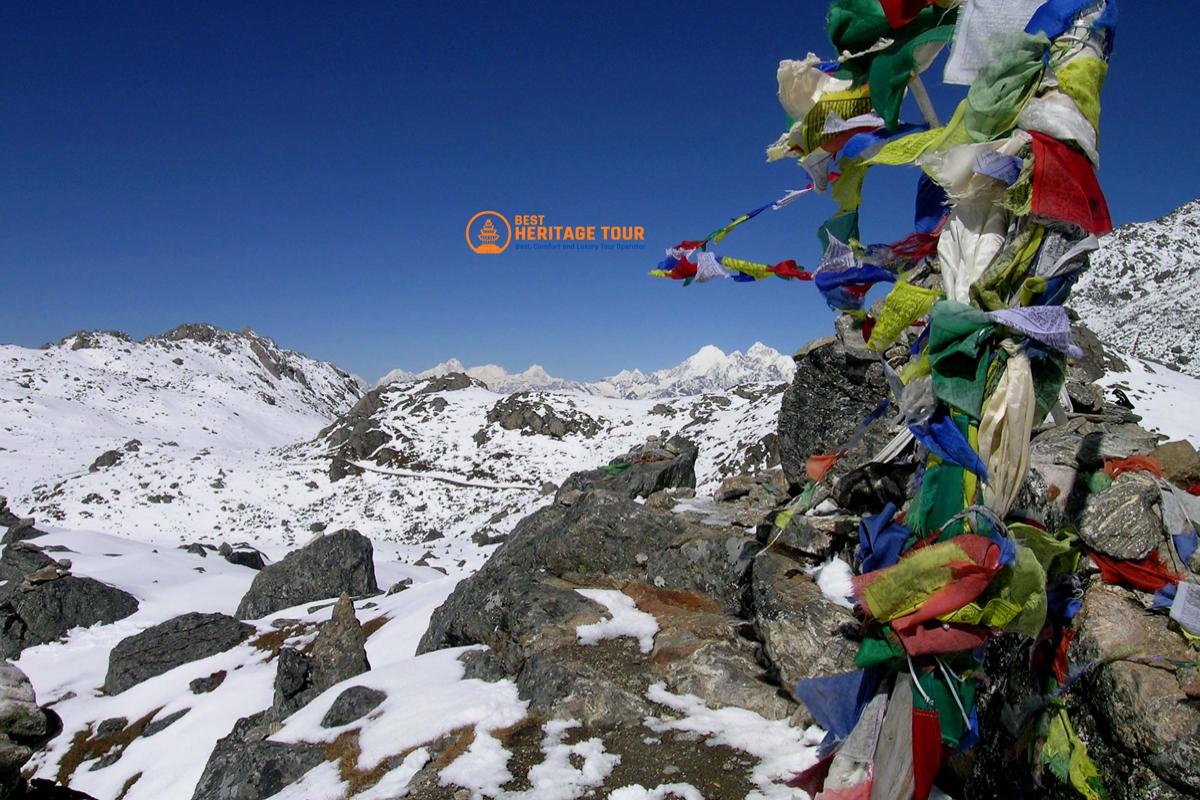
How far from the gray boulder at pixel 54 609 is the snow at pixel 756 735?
25032mm

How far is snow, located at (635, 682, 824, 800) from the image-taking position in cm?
761

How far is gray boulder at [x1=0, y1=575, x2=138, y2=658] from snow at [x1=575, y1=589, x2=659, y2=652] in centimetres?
2250

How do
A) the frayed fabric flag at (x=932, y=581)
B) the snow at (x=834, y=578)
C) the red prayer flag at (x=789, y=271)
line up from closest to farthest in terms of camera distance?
the frayed fabric flag at (x=932, y=581) → the red prayer flag at (x=789, y=271) → the snow at (x=834, y=578)

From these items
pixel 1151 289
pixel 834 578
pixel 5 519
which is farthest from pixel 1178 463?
pixel 1151 289

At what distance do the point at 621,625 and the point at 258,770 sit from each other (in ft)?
19.9

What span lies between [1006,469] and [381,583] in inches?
1178

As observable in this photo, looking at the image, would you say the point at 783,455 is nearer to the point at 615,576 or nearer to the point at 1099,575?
the point at 615,576

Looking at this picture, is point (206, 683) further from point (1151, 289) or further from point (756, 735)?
point (1151, 289)

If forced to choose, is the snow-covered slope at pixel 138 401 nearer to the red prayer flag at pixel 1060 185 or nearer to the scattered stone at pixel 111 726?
the scattered stone at pixel 111 726

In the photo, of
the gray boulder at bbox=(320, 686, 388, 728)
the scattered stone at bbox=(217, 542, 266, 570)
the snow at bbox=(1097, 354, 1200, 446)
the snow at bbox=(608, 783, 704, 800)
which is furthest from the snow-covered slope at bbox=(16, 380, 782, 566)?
the snow at bbox=(608, 783, 704, 800)

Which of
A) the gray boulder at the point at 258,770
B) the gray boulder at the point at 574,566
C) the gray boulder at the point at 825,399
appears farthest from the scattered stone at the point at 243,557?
the gray boulder at the point at 825,399

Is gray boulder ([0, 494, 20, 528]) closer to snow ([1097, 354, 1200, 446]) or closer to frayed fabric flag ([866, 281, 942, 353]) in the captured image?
frayed fabric flag ([866, 281, 942, 353])

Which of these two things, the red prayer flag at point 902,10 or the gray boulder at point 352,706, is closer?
the red prayer flag at point 902,10

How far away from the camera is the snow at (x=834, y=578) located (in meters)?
10.2
